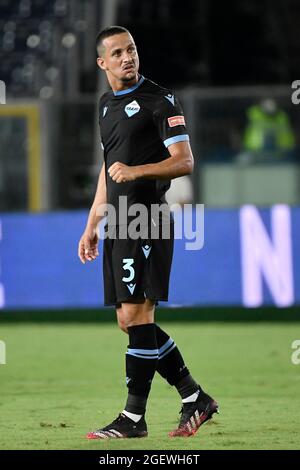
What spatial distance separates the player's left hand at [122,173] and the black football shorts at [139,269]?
372 mm

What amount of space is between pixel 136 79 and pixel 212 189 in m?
9.00

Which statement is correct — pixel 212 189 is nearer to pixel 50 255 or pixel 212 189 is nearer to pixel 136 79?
pixel 50 255

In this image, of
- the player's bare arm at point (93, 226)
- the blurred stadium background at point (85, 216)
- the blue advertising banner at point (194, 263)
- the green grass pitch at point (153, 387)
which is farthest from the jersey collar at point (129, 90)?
the blue advertising banner at point (194, 263)

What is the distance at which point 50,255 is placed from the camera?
45.4 ft

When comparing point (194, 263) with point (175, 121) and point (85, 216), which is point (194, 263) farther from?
point (175, 121)

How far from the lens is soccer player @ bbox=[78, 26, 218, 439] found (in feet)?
21.3

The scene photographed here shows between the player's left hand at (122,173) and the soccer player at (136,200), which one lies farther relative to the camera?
the soccer player at (136,200)

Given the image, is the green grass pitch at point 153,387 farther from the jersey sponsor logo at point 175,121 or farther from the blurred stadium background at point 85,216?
the jersey sponsor logo at point 175,121

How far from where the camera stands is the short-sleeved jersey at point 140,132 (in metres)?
6.53

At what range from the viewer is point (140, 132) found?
657 centimetres

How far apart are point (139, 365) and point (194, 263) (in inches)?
281

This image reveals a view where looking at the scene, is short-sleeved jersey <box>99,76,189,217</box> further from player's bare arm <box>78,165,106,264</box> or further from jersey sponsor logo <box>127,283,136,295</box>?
jersey sponsor logo <box>127,283,136,295</box>

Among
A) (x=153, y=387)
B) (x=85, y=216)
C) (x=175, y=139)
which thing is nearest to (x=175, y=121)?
(x=175, y=139)
